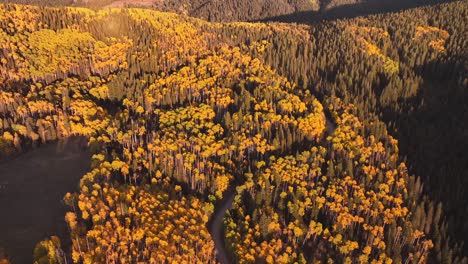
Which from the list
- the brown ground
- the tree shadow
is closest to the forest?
the tree shadow

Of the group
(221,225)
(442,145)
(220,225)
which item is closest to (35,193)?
(220,225)

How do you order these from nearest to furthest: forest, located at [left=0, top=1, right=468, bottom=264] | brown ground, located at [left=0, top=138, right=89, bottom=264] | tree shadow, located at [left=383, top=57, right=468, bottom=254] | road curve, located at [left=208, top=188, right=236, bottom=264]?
Result: brown ground, located at [left=0, top=138, right=89, bottom=264] → forest, located at [left=0, top=1, right=468, bottom=264] → road curve, located at [left=208, top=188, right=236, bottom=264] → tree shadow, located at [left=383, top=57, right=468, bottom=254]

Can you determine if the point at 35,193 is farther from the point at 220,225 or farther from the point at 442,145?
the point at 442,145

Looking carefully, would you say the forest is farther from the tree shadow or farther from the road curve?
the road curve

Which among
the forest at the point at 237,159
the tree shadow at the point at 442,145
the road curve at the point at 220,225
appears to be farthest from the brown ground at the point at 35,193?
the tree shadow at the point at 442,145

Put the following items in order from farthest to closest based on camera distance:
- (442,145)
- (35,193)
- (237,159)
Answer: (442,145) < (237,159) < (35,193)

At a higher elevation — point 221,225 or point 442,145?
point 442,145

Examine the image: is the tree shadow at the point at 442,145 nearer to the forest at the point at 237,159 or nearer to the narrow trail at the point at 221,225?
Answer: the forest at the point at 237,159
